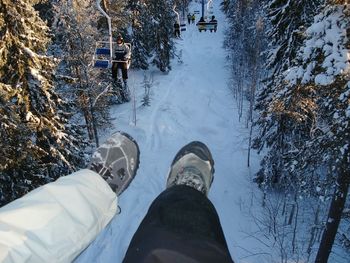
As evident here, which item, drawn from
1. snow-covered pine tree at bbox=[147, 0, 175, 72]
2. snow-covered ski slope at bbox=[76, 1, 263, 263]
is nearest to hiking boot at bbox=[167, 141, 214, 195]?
snow-covered ski slope at bbox=[76, 1, 263, 263]

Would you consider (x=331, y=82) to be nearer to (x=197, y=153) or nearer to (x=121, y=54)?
(x=197, y=153)

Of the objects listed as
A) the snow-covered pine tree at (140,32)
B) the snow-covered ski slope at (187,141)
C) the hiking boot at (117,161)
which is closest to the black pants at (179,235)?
the hiking boot at (117,161)

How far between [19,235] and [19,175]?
1045cm

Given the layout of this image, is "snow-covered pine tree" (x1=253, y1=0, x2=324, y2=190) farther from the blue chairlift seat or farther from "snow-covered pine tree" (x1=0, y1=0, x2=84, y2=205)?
"snow-covered pine tree" (x1=0, y1=0, x2=84, y2=205)

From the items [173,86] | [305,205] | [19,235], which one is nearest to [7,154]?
[19,235]

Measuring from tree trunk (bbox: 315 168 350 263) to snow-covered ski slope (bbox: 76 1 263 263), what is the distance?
353cm

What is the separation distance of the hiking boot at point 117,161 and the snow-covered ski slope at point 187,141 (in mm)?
5957

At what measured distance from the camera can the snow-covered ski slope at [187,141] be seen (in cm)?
1340

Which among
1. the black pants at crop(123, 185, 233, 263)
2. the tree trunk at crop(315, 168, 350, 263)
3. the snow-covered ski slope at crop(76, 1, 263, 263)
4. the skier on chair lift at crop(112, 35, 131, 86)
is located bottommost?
the snow-covered ski slope at crop(76, 1, 263, 263)

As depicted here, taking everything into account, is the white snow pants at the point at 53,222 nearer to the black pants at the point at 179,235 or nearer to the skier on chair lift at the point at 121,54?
the black pants at the point at 179,235

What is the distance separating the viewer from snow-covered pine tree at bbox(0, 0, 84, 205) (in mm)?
10969

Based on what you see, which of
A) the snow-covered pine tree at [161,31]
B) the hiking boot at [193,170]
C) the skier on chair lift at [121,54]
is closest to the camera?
the hiking boot at [193,170]

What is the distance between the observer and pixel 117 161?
267 inches

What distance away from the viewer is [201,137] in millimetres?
22625
